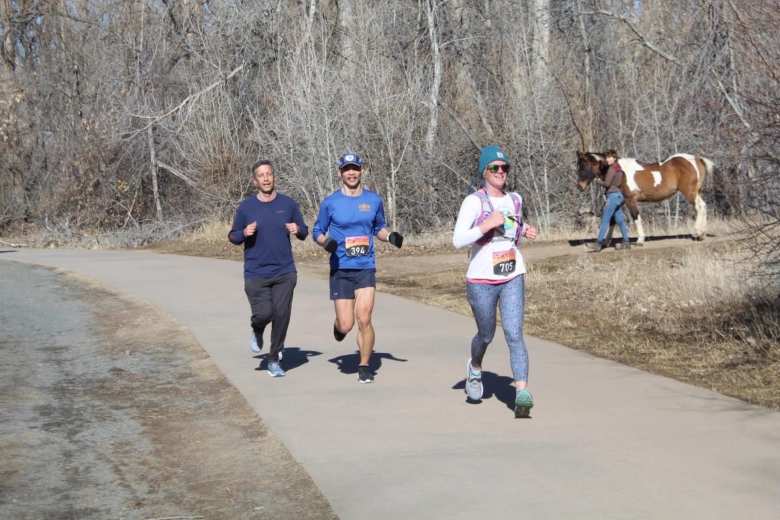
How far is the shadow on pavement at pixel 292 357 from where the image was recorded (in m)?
11.2

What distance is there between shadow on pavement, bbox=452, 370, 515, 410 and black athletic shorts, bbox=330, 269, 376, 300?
1140 millimetres

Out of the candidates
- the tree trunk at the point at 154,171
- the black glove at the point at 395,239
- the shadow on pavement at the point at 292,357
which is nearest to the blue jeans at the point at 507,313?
the black glove at the point at 395,239

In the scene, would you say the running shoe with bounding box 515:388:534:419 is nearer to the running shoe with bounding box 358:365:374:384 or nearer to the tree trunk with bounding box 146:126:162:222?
the running shoe with bounding box 358:365:374:384

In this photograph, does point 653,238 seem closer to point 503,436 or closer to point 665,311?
point 665,311

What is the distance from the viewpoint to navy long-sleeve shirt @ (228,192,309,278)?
1052 centimetres

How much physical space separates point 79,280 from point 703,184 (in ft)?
36.1

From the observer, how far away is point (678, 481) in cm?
655

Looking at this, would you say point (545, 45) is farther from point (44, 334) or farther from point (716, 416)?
point (716, 416)

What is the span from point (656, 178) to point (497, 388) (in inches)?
487

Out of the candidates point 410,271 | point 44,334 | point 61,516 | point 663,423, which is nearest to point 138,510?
point 61,516

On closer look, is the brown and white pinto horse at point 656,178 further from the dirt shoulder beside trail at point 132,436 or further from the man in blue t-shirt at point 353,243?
the man in blue t-shirt at point 353,243

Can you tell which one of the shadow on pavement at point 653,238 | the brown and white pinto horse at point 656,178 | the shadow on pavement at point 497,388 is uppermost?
the brown and white pinto horse at point 656,178

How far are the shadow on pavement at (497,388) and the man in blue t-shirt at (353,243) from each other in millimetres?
937

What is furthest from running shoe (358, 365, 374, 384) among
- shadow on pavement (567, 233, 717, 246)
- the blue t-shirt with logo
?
shadow on pavement (567, 233, 717, 246)
